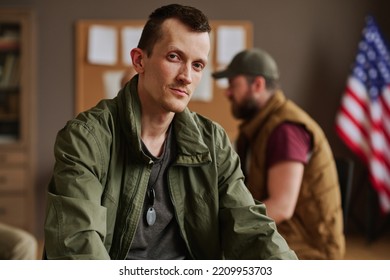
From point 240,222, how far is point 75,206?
0.27 metres

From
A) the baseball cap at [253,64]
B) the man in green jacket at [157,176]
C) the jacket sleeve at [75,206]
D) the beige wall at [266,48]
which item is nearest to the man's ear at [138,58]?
the man in green jacket at [157,176]

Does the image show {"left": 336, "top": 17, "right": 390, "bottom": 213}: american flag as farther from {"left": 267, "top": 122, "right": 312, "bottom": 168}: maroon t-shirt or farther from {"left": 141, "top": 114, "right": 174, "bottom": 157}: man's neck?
{"left": 141, "top": 114, "right": 174, "bottom": 157}: man's neck

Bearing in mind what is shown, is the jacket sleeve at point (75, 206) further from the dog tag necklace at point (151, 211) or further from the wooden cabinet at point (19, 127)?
the wooden cabinet at point (19, 127)

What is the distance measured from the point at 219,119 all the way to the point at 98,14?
0.93 metres

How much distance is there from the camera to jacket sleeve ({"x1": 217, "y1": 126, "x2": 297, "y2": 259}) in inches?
39.2

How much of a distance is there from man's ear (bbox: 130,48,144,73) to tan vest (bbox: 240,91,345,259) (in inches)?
32.5

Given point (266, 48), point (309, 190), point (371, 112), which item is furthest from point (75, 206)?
point (371, 112)

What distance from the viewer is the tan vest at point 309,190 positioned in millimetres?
1714

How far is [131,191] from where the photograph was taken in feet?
3.11

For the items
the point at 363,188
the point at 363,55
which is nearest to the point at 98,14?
the point at 363,55

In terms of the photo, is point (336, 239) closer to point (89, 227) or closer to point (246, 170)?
point (246, 170)

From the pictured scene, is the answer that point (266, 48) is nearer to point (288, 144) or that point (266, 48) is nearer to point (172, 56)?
point (288, 144)

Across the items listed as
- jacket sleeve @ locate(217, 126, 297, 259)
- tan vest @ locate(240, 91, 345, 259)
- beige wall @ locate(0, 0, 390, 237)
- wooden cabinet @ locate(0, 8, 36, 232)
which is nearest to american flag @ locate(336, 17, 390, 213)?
beige wall @ locate(0, 0, 390, 237)

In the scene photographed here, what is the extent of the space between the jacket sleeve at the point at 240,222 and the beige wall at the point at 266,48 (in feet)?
7.48
